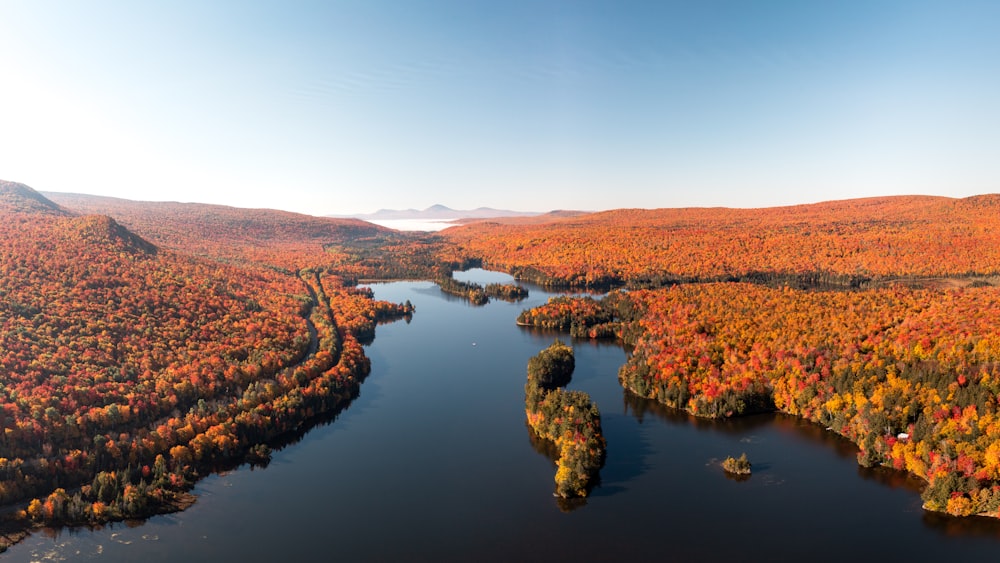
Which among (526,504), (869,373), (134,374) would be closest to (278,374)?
(134,374)

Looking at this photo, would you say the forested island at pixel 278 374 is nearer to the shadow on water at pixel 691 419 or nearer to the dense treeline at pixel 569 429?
the dense treeline at pixel 569 429

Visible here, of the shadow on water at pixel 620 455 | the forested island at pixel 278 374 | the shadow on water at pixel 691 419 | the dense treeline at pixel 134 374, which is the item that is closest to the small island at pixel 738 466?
the shadow on water at pixel 620 455

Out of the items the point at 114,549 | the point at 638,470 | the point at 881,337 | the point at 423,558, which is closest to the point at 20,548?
the point at 114,549

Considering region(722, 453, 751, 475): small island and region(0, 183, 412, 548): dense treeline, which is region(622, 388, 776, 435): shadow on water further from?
region(0, 183, 412, 548): dense treeline

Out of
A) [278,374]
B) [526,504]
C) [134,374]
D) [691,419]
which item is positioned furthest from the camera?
[278,374]

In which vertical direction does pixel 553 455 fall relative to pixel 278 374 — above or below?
below

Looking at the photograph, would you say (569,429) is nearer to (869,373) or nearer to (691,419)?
(691,419)
